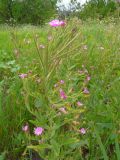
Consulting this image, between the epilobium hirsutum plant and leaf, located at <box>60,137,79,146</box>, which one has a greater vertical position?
the epilobium hirsutum plant

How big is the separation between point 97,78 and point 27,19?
109 ft

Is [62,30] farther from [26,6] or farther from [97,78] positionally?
[26,6]

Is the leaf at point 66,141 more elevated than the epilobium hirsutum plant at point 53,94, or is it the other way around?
the epilobium hirsutum plant at point 53,94

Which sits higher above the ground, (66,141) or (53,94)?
(53,94)

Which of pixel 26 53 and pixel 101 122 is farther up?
pixel 26 53

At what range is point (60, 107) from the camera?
1157 millimetres

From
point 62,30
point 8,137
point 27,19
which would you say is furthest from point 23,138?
point 27,19

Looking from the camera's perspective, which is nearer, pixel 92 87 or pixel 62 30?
pixel 62 30

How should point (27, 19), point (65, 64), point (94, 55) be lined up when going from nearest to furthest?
point (65, 64) < point (94, 55) < point (27, 19)

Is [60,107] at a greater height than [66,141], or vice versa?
[60,107]

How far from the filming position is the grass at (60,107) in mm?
1082

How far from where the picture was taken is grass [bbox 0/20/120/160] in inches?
42.6

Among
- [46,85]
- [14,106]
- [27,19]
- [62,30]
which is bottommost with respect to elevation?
[14,106]

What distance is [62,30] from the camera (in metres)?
1.08
